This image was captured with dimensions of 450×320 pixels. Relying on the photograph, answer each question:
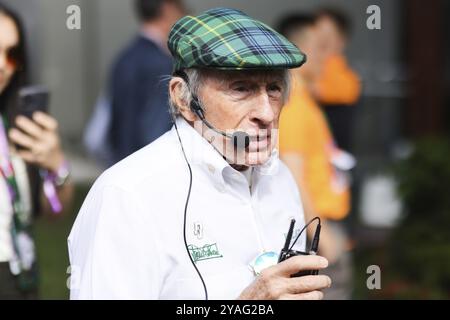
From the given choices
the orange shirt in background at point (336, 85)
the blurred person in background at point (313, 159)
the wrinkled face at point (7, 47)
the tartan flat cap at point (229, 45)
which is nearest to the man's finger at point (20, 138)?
the wrinkled face at point (7, 47)

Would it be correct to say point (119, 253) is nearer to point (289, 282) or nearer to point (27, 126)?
point (289, 282)

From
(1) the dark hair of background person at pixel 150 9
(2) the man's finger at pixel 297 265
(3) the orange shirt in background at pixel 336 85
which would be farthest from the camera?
(3) the orange shirt in background at pixel 336 85

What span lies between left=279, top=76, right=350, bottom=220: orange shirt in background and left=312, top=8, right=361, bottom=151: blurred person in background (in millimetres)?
1314

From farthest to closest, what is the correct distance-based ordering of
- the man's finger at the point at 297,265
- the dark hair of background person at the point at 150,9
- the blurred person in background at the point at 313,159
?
the dark hair of background person at the point at 150,9
the blurred person in background at the point at 313,159
the man's finger at the point at 297,265

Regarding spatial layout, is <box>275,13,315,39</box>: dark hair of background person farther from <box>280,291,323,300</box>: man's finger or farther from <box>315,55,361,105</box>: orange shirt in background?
<box>280,291,323,300</box>: man's finger

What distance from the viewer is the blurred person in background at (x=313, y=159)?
530 centimetres

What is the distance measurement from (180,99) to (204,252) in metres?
0.42

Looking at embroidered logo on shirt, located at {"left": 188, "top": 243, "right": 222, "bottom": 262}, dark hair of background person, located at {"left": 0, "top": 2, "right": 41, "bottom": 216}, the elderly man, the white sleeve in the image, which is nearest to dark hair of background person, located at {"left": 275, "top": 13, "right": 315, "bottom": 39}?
dark hair of background person, located at {"left": 0, "top": 2, "right": 41, "bottom": 216}

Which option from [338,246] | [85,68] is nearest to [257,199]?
[338,246]

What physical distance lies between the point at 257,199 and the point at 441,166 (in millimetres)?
4235

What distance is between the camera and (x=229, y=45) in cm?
278

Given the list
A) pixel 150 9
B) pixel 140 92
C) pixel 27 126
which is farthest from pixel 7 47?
pixel 150 9

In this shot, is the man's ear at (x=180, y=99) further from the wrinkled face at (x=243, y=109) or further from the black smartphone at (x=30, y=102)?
the black smartphone at (x=30, y=102)
